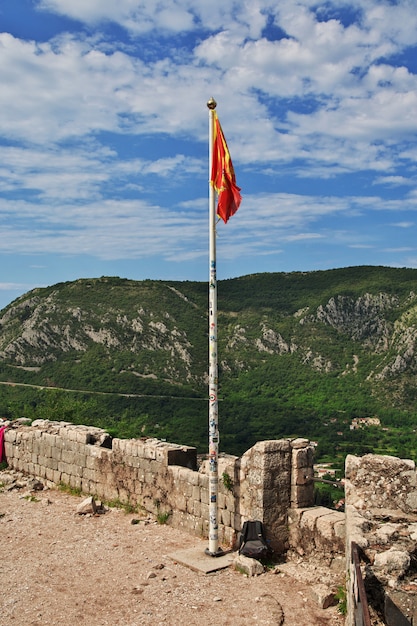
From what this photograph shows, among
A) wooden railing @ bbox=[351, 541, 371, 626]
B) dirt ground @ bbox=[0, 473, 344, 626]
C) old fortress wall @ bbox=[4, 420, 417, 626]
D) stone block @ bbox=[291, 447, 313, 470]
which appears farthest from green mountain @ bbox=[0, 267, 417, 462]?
wooden railing @ bbox=[351, 541, 371, 626]

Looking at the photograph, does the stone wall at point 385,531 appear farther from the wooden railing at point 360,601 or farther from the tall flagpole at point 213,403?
the tall flagpole at point 213,403

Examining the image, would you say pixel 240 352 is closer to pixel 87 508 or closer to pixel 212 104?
pixel 87 508

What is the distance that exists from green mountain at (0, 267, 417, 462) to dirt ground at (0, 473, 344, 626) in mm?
19765

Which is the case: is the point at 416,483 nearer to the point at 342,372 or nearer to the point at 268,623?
the point at 268,623

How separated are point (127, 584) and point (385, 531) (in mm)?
3451

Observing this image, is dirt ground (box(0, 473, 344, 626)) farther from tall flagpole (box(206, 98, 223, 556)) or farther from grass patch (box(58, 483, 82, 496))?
grass patch (box(58, 483, 82, 496))

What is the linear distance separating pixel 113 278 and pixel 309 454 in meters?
57.9

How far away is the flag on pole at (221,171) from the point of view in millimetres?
8922

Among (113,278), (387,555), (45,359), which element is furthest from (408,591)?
(113,278)

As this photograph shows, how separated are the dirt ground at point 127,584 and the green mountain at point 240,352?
64.8ft

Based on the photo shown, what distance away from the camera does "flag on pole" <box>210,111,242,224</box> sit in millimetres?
8922

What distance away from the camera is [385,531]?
6156mm

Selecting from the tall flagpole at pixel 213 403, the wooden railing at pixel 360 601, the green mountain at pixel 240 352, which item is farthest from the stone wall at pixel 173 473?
the green mountain at pixel 240 352

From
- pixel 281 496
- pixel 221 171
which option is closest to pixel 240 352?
pixel 221 171
